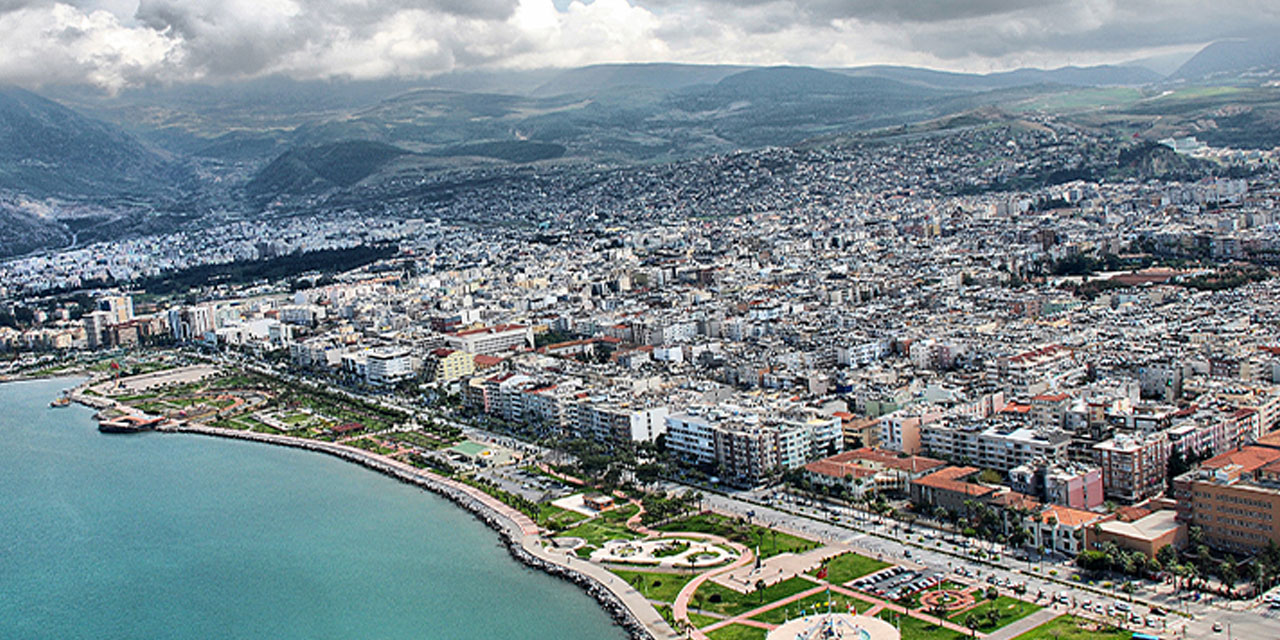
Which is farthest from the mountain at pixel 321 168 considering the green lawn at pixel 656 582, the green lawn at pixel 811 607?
the green lawn at pixel 811 607

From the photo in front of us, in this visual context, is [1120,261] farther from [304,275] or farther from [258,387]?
[304,275]

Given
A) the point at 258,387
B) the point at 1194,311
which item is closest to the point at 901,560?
the point at 1194,311

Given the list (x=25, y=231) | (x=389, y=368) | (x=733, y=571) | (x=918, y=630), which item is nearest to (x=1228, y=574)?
(x=918, y=630)

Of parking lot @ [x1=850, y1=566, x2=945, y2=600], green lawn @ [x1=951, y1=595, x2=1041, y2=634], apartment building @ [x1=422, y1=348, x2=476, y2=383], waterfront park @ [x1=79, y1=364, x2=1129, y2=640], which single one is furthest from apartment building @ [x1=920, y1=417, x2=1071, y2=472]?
apartment building @ [x1=422, y1=348, x2=476, y2=383]

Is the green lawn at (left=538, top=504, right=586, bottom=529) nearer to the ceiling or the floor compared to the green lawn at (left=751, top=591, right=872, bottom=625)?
nearer to the floor

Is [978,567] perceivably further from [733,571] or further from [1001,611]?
[733,571]

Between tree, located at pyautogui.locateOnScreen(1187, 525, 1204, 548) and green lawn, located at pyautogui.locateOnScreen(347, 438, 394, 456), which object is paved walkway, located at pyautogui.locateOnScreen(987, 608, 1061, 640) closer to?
tree, located at pyautogui.locateOnScreen(1187, 525, 1204, 548)
